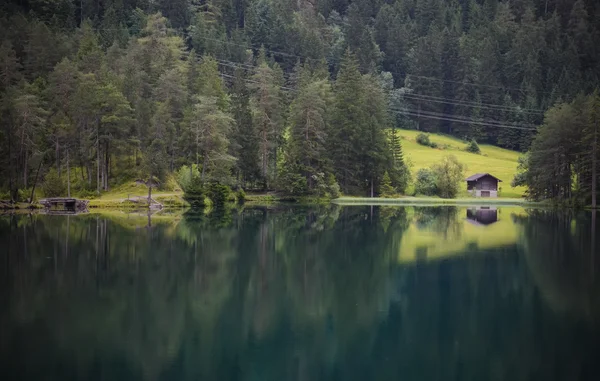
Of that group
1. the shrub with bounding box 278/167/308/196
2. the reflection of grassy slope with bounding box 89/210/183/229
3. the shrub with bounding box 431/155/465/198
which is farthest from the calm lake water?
the shrub with bounding box 431/155/465/198

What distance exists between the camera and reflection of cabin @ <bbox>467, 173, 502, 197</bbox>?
10656 cm

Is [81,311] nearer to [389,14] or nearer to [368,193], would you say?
[368,193]

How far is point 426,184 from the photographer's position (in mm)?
103000

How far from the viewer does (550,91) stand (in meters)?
155

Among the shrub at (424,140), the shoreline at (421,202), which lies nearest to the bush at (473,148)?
the shrub at (424,140)

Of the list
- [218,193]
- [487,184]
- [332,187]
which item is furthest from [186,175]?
[487,184]

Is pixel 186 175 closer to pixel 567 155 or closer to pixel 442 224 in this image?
pixel 442 224

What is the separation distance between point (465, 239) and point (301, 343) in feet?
88.7

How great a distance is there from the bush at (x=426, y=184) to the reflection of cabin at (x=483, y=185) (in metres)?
7.42

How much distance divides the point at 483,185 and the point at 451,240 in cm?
6736

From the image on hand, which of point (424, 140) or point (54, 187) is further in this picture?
point (424, 140)

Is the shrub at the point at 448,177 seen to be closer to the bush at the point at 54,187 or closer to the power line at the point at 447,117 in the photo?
the power line at the point at 447,117

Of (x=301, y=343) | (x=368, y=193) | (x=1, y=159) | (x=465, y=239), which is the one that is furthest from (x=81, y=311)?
(x=368, y=193)

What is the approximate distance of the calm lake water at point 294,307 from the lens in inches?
666
